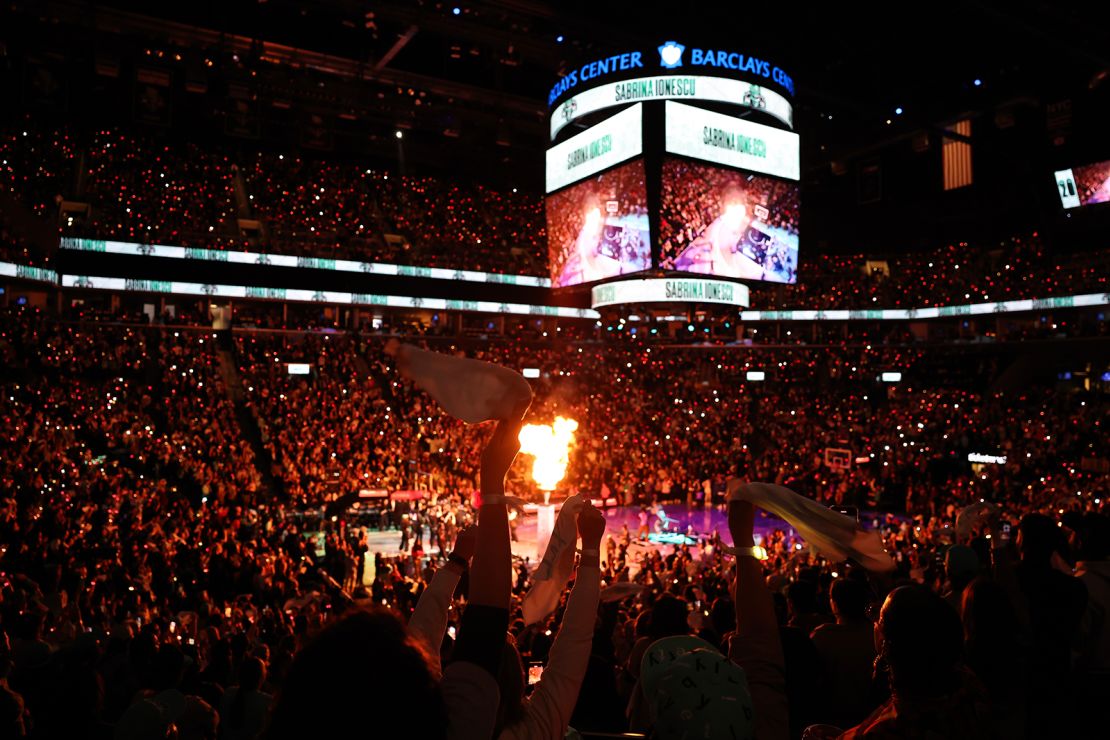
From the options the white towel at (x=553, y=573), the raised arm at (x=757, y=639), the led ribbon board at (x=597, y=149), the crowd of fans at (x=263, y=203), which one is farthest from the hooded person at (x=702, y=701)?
Answer: the crowd of fans at (x=263, y=203)

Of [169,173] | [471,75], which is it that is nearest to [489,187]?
[471,75]

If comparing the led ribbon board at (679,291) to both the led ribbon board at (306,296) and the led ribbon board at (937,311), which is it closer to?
the led ribbon board at (306,296)

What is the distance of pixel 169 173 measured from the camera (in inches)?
1449

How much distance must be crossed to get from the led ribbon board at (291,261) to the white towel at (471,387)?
3548cm

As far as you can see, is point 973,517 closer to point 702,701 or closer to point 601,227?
point 702,701

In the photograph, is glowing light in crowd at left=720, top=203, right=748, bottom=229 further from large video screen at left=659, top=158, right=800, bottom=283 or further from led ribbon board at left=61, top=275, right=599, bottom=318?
led ribbon board at left=61, top=275, right=599, bottom=318

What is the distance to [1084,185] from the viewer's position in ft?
101

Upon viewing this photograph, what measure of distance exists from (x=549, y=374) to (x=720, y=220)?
20.1 meters

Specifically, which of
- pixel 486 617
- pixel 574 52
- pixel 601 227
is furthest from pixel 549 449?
pixel 574 52

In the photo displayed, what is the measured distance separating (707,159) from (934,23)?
1735cm

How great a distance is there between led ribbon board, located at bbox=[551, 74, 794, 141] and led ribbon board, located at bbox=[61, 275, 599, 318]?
21.1 metres

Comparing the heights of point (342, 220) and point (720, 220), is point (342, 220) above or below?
above

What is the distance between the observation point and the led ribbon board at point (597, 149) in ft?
65.1

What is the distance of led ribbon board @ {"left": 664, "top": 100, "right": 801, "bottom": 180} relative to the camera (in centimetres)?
1970
